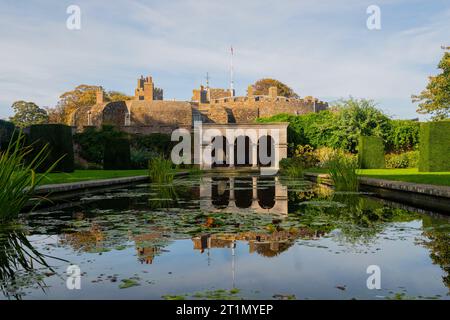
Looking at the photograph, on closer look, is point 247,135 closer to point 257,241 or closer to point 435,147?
point 435,147

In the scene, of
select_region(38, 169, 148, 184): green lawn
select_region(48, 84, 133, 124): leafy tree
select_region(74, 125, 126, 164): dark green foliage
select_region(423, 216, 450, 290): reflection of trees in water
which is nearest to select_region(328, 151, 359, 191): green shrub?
select_region(423, 216, 450, 290): reflection of trees in water

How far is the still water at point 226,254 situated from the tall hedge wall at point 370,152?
17.0 metres

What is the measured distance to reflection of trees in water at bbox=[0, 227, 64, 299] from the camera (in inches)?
126

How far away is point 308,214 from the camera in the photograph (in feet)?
22.6

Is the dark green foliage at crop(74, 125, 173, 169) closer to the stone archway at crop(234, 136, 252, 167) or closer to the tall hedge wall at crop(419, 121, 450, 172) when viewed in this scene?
the stone archway at crop(234, 136, 252, 167)

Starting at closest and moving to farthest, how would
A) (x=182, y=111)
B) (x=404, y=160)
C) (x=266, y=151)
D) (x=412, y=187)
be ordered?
(x=412, y=187) < (x=404, y=160) < (x=266, y=151) < (x=182, y=111)

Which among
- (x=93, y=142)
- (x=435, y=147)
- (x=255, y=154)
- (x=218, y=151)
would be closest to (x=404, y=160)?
(x=435, y=147)

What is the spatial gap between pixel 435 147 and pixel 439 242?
14.7m

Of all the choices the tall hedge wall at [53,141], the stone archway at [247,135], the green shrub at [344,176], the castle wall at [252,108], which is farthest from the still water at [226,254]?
the castle wall at [252,108]

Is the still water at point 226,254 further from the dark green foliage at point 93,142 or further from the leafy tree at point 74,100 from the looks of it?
the leafy tree at point 74,100

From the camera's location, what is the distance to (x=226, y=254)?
4.25 metres
